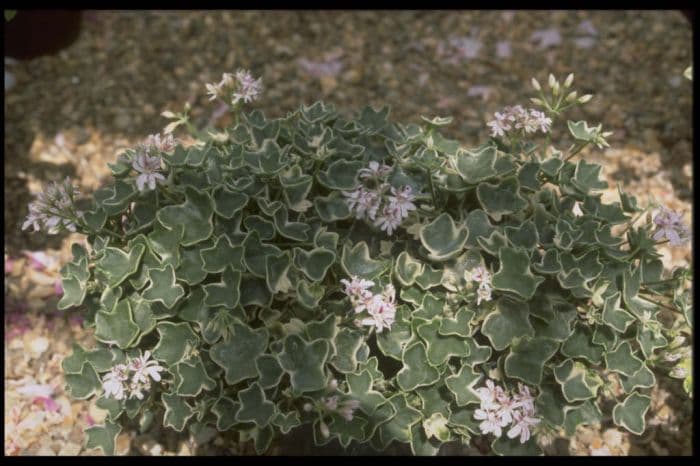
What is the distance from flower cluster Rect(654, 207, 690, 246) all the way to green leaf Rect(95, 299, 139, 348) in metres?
1.17

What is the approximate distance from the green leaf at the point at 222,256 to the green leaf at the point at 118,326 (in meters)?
0.21

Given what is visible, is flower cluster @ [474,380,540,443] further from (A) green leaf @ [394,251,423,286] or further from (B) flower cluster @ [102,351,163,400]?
(B) flower cluster @ [102,351,163,400]

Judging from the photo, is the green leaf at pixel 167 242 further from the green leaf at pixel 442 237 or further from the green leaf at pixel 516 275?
the green leaf at pixel 516 275

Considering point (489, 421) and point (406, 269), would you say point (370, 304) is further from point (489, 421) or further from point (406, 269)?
point (489, 421)

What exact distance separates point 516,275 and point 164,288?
749 mm

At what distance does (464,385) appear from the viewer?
5.32 feet

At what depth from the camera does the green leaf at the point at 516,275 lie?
1528 mm

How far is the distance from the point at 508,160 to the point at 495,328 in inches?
16.9

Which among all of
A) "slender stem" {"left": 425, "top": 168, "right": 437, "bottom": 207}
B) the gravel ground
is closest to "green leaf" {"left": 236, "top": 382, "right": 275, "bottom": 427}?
"slender stem" {"left": 425, "top": 168, "right": 437, "bottom": 207}

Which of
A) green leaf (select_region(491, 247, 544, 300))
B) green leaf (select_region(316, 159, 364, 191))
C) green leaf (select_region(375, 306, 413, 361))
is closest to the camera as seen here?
green leaf (select_region(491, 247, 544, 300))

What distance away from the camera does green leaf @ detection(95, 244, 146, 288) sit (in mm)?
1617

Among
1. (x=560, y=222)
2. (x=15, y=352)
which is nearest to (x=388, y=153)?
(x=560, y=222)

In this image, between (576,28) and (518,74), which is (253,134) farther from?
(576,28)

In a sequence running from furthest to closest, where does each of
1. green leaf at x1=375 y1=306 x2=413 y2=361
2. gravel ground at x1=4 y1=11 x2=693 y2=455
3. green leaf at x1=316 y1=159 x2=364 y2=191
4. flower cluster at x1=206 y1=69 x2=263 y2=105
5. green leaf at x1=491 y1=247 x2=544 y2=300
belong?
gravel ground at x1=4 y1=11 x2=693 y2=455 → flower cluster at x1=206 y1=69 x2=263 y2=105 → green leaf at x1=316 y1=159 x2=364 y2=191 → green leaf at x1=375 y1=306 x2=413 y2=361 → green leaf at x1=491 y1=247 x2=544 y2=300
